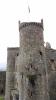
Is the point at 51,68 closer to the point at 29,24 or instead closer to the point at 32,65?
the point at 32,65

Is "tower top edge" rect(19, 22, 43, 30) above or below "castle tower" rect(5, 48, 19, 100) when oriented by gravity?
above

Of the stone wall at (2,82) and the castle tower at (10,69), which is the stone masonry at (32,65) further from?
the stone wall at (2,82)

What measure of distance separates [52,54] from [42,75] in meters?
11.3

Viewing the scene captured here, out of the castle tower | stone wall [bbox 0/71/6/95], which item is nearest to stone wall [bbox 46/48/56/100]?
the castle tower

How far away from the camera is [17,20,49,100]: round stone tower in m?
20.3

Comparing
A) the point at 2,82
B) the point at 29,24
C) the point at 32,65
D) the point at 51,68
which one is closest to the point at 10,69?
the point at 51,68

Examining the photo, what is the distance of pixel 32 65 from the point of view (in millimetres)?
20750

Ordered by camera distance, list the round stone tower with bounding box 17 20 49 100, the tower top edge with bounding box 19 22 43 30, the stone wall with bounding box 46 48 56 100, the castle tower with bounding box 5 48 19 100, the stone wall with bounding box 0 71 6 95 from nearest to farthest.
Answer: the round stone tower with bounding box 17 20 49 100, the tower top edge with bounding box 19 22 43 30, the castle tower with bounding box 5 48 19 100, the stone wall with bounding box 46 48 56 100, the stone wall with bounding box 0 71 6 95

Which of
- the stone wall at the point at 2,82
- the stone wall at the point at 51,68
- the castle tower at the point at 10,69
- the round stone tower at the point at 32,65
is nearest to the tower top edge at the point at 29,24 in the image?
the round stone tower at the point at 32,65

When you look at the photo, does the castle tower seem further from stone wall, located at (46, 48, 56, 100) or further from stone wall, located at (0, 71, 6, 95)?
stone wall, located at (0, 71, 6, 95)

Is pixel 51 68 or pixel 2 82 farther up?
pixel 51 68

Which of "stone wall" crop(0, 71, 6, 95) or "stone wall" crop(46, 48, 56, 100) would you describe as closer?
"stone wall" crop(46, 48, 56, 100)

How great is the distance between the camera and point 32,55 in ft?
68.8

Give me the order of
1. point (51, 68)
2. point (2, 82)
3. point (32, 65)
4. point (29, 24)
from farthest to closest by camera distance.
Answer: point (2, 82)
point (51, 68)
point (29, 24)
point (32, 65)
